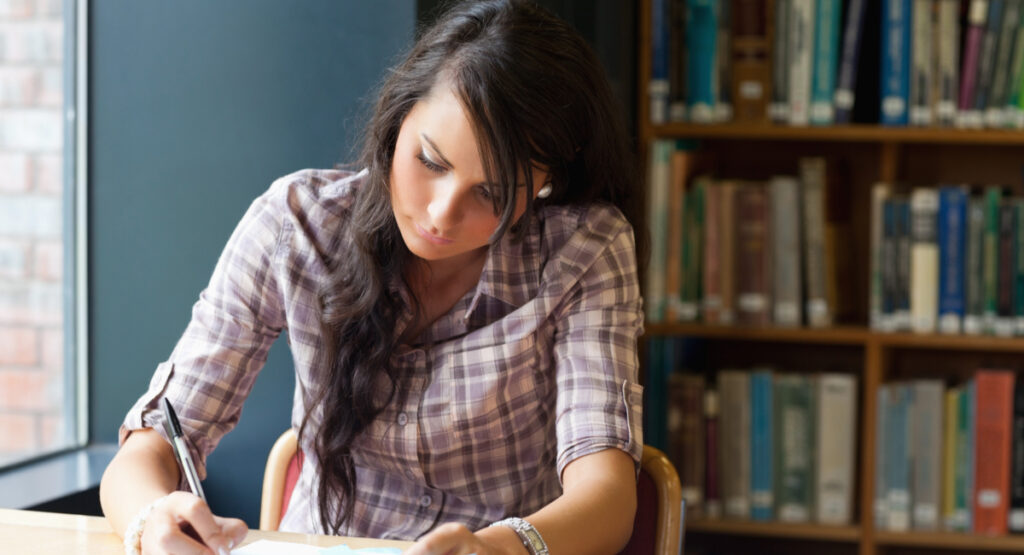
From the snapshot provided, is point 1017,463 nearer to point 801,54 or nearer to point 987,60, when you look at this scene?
point 987,60

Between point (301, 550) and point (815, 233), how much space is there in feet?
5.40

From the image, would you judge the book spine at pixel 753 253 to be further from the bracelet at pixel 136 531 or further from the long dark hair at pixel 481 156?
the bracelet at pixel 136 531

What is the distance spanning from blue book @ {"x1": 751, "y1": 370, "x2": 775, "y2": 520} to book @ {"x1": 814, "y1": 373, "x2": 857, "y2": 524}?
0.34 ft

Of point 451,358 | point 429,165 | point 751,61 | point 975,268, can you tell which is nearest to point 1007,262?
point 975,268

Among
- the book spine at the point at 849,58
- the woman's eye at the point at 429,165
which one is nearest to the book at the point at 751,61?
the book spine at the point at 849,58

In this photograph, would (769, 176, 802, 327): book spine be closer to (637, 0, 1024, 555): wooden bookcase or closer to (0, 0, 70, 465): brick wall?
(637, 0, 1024, 555): wooden bookcase

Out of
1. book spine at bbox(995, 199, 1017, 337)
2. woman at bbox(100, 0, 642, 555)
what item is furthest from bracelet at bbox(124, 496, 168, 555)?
book spine at bbox(995, 199, 1017, 337)

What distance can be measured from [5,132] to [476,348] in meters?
0.88

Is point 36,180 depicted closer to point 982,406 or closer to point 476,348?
point 476,348

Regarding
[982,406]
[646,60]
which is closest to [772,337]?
[982,406]

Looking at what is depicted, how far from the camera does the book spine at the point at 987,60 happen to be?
2.16 meters

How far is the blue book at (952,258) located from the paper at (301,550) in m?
1.67

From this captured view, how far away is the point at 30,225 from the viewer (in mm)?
1685

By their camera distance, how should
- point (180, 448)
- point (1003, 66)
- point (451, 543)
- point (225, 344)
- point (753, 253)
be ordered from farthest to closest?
point (753, 253) → point (1003, 66) → point (225, 344) → point (180, 448) → point (451, 543)
